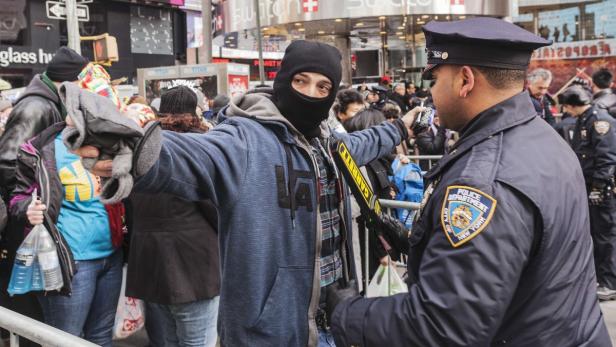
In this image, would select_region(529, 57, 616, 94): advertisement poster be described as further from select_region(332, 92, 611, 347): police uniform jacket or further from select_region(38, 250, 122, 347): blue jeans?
select_region(332, 92, 611, 347): police uniform jacket

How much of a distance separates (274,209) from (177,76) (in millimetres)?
10663

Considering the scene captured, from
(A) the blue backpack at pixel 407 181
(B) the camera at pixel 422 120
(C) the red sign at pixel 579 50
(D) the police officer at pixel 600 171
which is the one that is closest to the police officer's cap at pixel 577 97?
(D) the police officer at pixel 600 171

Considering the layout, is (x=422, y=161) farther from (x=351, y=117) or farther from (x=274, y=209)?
(x=274, y=209)

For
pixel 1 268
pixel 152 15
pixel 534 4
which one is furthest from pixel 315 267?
pixel 152 15

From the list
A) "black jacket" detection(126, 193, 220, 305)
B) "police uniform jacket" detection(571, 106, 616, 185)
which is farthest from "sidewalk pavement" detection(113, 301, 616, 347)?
"black jacket" detection(126, 193, 220, 305)

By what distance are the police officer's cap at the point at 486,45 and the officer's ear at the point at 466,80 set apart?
0.02 m

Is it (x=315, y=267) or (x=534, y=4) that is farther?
(x=534, y=4)

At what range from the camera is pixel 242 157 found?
90.4 inches

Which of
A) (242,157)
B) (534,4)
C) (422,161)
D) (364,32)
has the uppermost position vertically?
(534,4)

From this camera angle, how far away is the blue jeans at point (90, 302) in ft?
11.2

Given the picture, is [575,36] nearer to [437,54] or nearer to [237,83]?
[237,83]

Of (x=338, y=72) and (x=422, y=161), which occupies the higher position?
(x=338, y=72)

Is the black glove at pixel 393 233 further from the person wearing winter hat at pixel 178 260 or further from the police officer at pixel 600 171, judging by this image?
the police officer at pixel 600 171

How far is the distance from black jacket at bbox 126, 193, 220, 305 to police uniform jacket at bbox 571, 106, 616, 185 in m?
4.41
